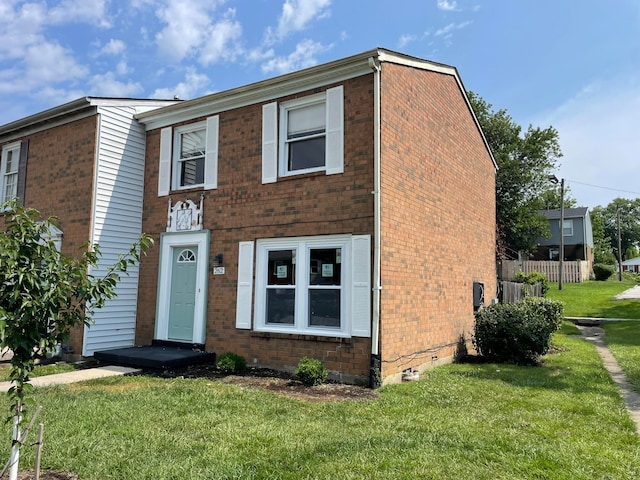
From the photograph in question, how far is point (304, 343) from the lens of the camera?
28.4 ft

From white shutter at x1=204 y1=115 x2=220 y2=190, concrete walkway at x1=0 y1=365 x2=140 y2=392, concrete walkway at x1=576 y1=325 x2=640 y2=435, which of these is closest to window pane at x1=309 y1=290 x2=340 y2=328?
white shutter at x1=204 y1=115 x2=220 y2=190

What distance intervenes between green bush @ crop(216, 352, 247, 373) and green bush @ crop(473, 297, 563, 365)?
5.62 metres

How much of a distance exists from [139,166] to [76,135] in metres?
1.60

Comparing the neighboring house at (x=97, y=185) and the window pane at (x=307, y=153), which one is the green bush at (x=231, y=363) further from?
the window pane at (x=307, y=153)

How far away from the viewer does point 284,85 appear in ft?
30.8

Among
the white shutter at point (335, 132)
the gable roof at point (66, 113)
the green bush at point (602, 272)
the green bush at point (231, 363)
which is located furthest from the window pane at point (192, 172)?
the green bush at point (602, 272)

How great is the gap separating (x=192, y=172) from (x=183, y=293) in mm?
2869

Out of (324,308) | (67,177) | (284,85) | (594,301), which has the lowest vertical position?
(594,301)

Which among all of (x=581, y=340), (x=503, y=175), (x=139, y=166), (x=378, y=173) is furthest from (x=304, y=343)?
(x=503, y=175)

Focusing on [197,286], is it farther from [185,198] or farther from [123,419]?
[123,419]

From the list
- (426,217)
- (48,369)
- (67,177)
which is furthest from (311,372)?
(67,177)

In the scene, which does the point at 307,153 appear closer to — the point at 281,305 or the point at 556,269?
the point at 281,305

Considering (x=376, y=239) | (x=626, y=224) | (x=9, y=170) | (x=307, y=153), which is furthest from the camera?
(x=626, y=224)

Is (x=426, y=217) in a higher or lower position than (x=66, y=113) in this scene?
lower
